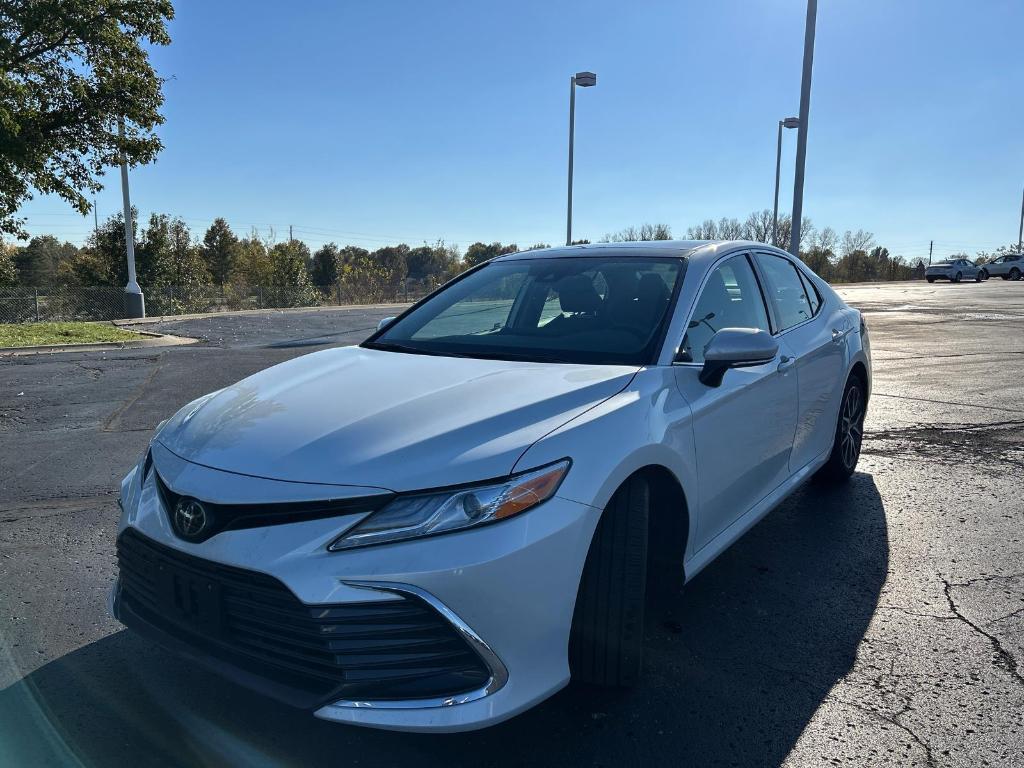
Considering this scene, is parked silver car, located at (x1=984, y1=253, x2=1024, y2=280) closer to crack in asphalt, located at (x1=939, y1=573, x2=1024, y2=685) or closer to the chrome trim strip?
crack in asphalt, located at (x1=939, y1=573, x2=1024, y2=685)

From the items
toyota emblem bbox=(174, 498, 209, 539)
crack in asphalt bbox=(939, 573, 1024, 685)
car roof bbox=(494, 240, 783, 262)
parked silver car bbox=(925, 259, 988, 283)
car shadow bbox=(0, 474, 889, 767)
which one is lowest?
car shadow bbox=(0, 474, 889, 767)

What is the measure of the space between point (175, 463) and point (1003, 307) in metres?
24.7

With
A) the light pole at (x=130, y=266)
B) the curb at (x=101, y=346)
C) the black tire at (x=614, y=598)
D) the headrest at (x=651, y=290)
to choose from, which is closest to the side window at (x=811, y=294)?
the headrest at (x=651, y=290)

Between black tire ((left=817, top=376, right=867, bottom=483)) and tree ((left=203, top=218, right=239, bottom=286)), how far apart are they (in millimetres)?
47762

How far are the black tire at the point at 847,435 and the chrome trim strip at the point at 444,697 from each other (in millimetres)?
3394

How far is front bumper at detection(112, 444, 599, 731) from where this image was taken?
1.98 meters

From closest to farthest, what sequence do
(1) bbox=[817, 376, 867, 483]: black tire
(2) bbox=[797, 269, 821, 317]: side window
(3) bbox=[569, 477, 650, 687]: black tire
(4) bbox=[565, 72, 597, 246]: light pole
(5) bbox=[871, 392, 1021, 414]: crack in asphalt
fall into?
(3) bbox=[569, 477, 650, 687]: black tire
(2) bbox=[797, 269, 821, 317]: side window
(1) bbox=[817, 376, 867, 483]: black tire
(5) bbox=[871, 392, 1021, 414]: crack in asphalt
(4) bbox=[565, 72, 597, 246]: light pole

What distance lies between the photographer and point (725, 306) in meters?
3.54

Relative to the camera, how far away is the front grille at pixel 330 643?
6.51ft

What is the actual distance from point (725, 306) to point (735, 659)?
1559 millimetres

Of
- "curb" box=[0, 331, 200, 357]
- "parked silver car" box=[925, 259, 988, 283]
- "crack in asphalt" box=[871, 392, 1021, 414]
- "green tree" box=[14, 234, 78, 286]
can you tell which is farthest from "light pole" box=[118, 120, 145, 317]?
"parked silver car" box=[925, 259, 988, 283]

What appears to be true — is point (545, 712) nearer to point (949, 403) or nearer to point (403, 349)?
point (403, 349)

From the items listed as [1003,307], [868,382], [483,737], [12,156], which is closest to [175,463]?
[483,737]

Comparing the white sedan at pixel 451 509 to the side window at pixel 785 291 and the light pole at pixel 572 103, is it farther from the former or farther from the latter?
the light pole at pixel 572 103
